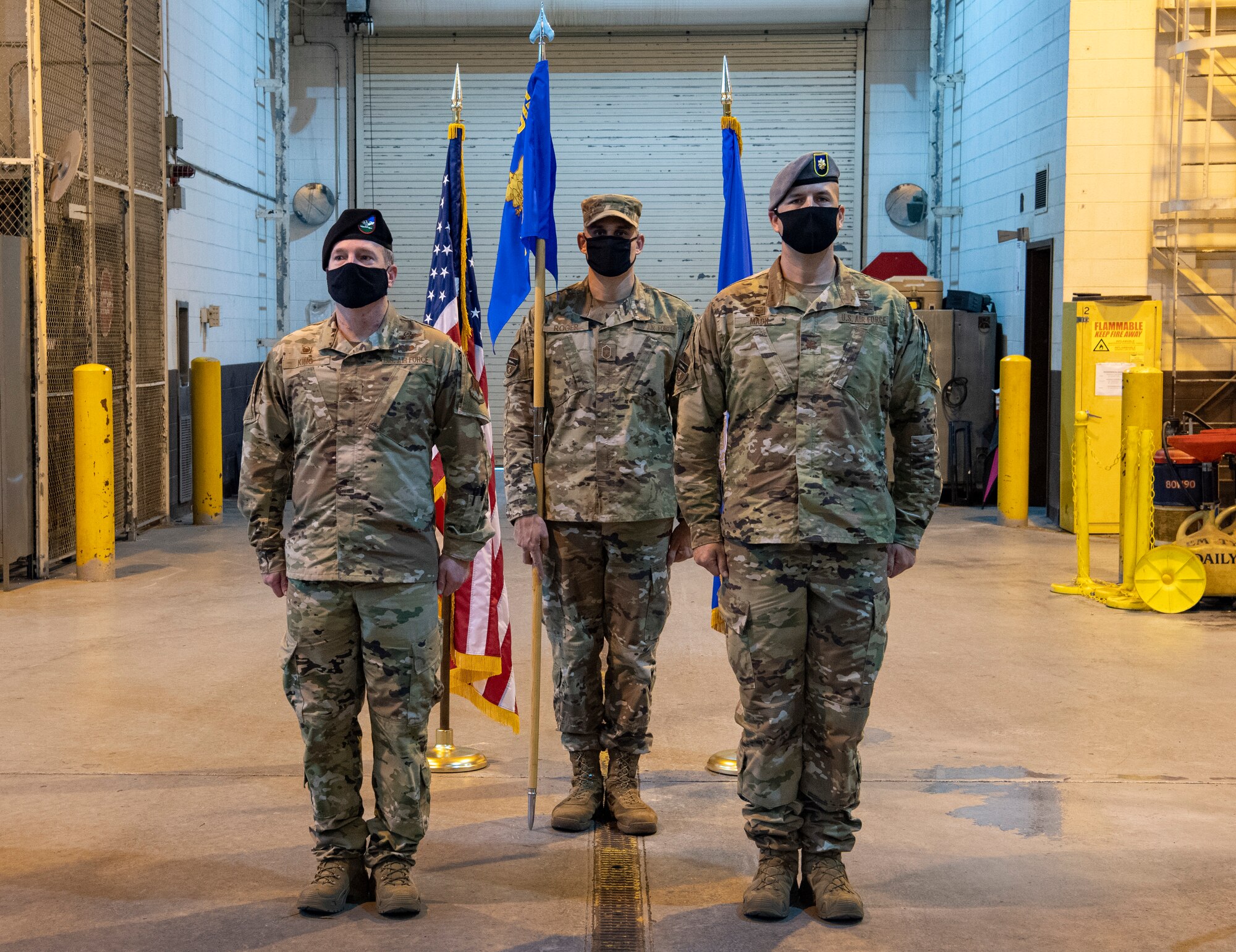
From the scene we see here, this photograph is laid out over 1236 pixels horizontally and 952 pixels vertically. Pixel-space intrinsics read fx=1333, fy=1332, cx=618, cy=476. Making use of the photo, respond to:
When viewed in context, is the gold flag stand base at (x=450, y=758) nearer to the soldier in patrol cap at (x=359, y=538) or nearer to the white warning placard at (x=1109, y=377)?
the soldier in patrol cap at (x=359, y=538)

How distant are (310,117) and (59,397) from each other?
7.74 meters

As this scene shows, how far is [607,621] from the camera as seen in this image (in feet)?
13.8

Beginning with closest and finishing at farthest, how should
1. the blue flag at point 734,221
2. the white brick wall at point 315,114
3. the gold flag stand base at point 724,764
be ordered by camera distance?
the gold flag stand base at point 724,764, the blue flag at point 734,221, the white brick wall at point 315,114

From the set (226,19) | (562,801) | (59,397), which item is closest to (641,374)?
(562,801)

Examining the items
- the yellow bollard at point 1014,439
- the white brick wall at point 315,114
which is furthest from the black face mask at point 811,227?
the white brick wall at point 315,114

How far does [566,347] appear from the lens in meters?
4.20

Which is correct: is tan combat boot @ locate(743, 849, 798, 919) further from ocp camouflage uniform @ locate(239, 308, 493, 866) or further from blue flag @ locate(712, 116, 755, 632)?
blue flag @ locate(712, 116, 755, 632)

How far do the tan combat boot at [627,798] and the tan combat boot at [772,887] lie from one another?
0.61m

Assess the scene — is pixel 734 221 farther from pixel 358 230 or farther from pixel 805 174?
pixel 358 230

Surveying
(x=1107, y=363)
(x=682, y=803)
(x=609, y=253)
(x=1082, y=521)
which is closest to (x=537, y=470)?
(x=609, y=253)

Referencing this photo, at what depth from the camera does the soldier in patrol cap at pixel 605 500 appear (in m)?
4.12

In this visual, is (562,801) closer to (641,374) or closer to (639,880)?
(639,880)

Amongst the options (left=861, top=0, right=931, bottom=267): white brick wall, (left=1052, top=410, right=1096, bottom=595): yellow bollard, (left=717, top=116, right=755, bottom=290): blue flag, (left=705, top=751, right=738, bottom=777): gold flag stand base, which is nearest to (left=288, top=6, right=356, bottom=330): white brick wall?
(left=861, top=0, right=931, bottom=267): white brick wall

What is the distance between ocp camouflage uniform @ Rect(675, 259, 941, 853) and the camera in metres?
3.41
